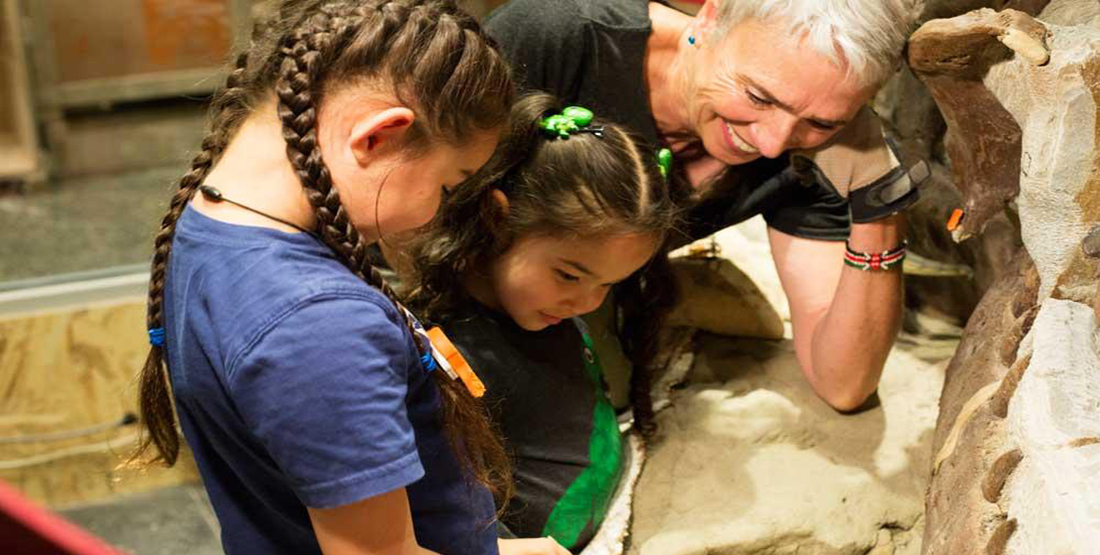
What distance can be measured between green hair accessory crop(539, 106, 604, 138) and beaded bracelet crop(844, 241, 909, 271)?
0.52m

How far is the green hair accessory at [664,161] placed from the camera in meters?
1.90

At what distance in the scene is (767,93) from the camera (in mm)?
1798

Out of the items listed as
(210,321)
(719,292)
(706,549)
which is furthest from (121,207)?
(210,321)

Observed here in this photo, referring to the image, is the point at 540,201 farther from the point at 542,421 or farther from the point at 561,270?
the point at 542,421

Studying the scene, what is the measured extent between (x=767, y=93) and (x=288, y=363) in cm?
94

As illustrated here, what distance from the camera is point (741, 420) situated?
2189 mm

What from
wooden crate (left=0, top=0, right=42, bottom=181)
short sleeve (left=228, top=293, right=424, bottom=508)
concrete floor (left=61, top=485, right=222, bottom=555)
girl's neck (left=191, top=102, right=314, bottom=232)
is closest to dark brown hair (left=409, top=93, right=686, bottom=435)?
girl's neck (left=191, top=102, right=314, bottom=232)

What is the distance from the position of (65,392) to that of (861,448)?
1.80 meters

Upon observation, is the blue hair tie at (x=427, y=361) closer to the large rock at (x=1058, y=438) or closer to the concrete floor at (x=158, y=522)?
the large rock at (x=1058, y=438)

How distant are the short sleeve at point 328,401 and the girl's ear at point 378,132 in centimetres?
17

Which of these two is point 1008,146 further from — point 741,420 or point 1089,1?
point 741,420

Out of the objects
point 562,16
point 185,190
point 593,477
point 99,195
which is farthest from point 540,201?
point 99,195

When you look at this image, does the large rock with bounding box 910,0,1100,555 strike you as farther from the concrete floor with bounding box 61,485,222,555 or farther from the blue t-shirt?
the concrete floor with bounding box 61,485,222,555

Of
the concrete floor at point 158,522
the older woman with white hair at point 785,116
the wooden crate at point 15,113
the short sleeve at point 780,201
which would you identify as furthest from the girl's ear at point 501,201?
the wooden crate at point 15,113
